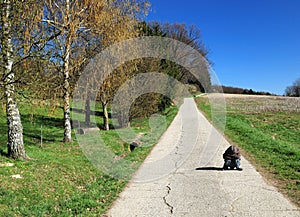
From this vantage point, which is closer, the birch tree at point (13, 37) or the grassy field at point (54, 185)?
the grassy field at point (54, 185)

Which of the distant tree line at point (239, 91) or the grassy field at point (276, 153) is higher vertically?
the distant tree line at point (239, 91)

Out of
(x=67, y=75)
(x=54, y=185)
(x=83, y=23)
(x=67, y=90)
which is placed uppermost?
(x=83, y=23)

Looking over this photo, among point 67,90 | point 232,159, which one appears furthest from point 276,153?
point 67,90

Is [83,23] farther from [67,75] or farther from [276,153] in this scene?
[276,153]

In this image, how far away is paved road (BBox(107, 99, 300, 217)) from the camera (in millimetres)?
5223

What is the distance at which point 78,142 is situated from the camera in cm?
1280

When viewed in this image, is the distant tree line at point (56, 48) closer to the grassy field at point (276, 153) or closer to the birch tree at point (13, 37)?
the birch tree at point (13, 37)

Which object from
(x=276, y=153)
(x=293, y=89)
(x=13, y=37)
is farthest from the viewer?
(x=293, y=89)

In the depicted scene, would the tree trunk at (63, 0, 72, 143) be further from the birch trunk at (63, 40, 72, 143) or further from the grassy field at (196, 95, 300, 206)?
the grassy field at (196, 95, 300, 206)

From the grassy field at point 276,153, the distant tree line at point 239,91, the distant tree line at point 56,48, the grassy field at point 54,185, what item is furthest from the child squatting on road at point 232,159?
the distant tree line at point 239,91

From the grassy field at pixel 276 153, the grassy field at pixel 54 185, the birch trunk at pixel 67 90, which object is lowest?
the grassy field at pixel 54 185

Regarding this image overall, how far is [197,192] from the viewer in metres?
6.26

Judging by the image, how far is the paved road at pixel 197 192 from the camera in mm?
5223

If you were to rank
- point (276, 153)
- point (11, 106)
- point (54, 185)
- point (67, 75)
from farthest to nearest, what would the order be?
point (67, 75) → point (276, 153) → point (11, 106) → point (54, 185)
